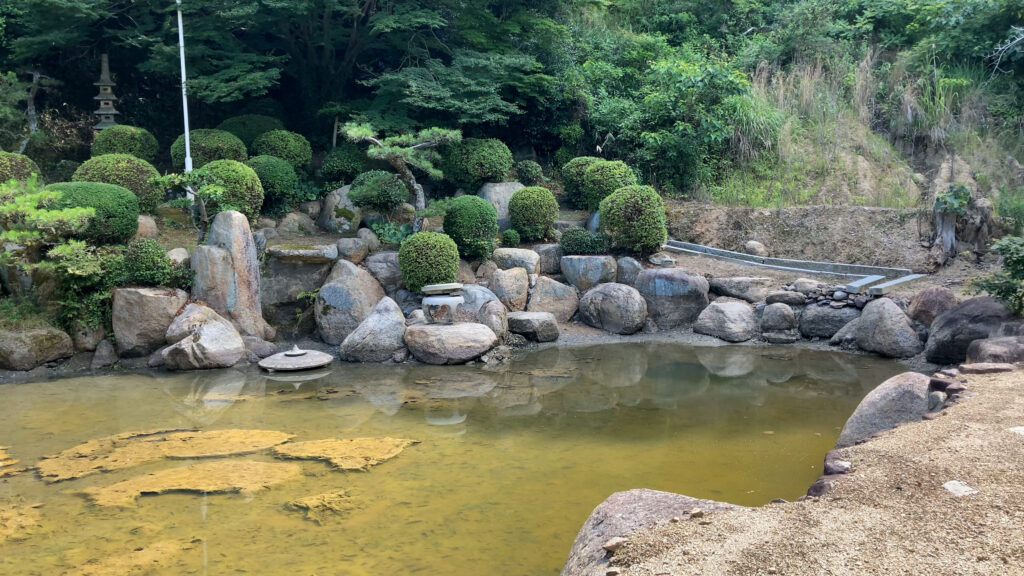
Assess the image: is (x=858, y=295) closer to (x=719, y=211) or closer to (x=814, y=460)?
(x=719, y=211)

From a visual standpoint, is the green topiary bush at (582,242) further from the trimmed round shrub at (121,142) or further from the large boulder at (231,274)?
the trimmed round shrub at (121,142)

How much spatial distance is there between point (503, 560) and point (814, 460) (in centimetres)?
315

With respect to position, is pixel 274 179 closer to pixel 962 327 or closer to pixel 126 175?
pixel 126 175

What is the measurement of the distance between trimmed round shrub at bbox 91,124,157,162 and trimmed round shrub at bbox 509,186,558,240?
7.18 meters

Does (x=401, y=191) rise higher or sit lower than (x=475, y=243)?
higher

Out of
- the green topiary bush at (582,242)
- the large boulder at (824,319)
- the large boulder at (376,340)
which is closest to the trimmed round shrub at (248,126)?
the large boulder at (376,340)

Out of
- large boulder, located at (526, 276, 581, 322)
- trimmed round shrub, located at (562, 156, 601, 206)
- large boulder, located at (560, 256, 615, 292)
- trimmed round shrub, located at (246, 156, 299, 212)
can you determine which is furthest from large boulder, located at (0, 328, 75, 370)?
trimmed round shrub, located at (562, 156, 601, 206)

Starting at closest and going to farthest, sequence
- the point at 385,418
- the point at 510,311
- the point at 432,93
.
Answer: the point at 385,418 < the point at 510,311 < the point at 432,93

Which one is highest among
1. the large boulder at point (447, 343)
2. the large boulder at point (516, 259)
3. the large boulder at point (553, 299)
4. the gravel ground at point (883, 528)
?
the large boulder at point (516, 259)

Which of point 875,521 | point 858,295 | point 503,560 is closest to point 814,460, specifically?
point 875,521

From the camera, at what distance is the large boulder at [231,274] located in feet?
35.4

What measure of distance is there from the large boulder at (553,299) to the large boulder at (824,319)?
11.9 ft

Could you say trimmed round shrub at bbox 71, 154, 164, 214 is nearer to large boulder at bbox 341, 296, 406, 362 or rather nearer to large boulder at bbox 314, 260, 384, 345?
large boulder at bbox 314, 260, 384, 345

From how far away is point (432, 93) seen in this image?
14031mm
